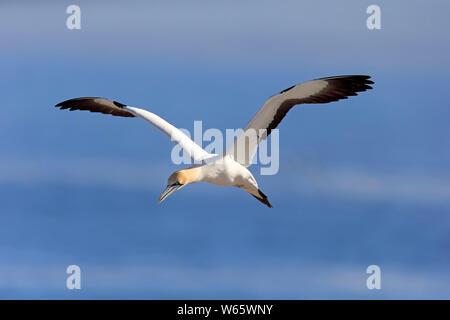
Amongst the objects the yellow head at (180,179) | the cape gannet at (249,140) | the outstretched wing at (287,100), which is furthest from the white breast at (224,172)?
the outstretched wing at (287,100)

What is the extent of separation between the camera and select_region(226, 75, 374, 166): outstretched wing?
55.9ft

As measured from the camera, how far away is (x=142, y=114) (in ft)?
60.4

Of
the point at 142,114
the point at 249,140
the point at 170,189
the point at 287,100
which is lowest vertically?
the point at 170,189

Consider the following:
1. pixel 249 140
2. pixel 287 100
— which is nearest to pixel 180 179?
pixel 249 140

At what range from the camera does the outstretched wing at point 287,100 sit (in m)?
17.0

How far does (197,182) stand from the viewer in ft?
56.5

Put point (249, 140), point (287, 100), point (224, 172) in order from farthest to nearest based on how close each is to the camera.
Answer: point (249, 140) → point (287, 100) → point (224, 172)

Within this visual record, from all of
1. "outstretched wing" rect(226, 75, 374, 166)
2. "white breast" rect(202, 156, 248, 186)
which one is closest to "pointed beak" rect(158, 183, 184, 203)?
"white breast" rect(202, 156, 248, 186)

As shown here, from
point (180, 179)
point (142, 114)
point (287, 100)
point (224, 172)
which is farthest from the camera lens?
point (142, 114)

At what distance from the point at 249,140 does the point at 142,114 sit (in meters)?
2.58

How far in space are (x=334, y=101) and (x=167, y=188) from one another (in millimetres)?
3892

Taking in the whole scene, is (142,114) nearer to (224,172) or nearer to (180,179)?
(180,179)

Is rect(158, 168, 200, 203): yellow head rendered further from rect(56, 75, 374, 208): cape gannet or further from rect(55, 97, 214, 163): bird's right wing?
rect(55, 97, 214, 163): bird's right wing

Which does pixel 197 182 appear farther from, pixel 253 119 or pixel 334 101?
pixel 334 101
